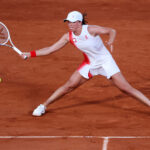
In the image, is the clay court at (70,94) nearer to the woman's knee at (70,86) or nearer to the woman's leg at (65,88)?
the woman's leg at (65,88)

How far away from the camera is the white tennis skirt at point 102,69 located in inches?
334

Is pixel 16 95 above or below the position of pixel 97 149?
above

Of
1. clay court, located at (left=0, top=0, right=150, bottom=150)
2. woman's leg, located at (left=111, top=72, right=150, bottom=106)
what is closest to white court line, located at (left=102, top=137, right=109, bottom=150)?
clay court, located at (left=0, top=0, right=150, bottom=150)

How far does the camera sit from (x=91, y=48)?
8.34 m

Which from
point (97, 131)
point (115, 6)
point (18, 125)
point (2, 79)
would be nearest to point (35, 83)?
point (2, 79)

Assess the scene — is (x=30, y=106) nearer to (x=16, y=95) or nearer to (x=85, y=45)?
(x=16, y=95)

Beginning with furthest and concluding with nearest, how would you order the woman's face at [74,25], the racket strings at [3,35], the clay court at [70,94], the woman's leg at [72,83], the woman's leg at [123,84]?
the racket strings at [3,35] → the woman's leg at [72,83] → the woman's leg at [123,84] → the woman's face at [74,25] → the clay court at [70,94]

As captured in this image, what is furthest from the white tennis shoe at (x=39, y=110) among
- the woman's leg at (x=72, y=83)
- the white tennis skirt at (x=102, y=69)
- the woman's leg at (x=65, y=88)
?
the white tennis skirt at (x=102, y=69)

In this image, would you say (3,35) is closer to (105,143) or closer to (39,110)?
(39,110)

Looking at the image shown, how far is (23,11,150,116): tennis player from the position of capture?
8.25 m

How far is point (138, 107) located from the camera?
31.4ft

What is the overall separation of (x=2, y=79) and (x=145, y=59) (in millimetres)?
3903

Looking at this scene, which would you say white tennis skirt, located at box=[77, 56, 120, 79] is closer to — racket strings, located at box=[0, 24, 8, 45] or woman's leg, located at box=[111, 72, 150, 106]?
woman's leg, located at box=[111, 72, 150, 106]

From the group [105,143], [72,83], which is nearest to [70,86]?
[72,83]
